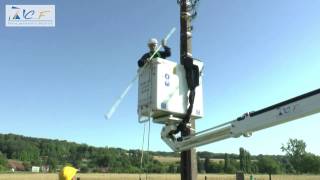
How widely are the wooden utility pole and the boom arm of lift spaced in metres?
2.49

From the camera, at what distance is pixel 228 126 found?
5.00 meters

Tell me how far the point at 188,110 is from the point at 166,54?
1132 millimetres

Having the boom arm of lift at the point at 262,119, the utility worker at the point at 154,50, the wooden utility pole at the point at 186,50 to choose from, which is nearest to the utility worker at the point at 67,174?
the boom arm of lift at the point at 262,119

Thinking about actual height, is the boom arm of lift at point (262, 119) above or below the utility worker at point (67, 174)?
above

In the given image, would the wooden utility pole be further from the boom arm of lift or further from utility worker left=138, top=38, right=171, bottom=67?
the boom arm of lift

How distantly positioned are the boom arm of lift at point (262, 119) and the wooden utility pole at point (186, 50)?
2.49 metres

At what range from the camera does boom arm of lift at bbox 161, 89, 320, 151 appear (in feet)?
14.0

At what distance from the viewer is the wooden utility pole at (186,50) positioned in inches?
321

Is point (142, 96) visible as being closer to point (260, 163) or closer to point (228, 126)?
point (228, 126)

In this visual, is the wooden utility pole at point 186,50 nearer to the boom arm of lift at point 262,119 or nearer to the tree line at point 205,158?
the boom arm of lift at point 262,119

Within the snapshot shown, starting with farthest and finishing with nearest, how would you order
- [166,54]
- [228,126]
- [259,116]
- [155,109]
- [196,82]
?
[166,54] → [196,82] → [155,109] → [228,126] → [259,116]

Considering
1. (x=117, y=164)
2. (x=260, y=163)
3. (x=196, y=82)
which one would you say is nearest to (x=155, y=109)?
(x=196, y=82)

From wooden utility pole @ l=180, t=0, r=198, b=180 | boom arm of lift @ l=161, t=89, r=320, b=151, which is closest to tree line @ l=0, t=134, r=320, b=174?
wooden utility pole @ l=180, t=0, r=198, b=180

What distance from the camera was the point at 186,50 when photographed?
8703 mm
